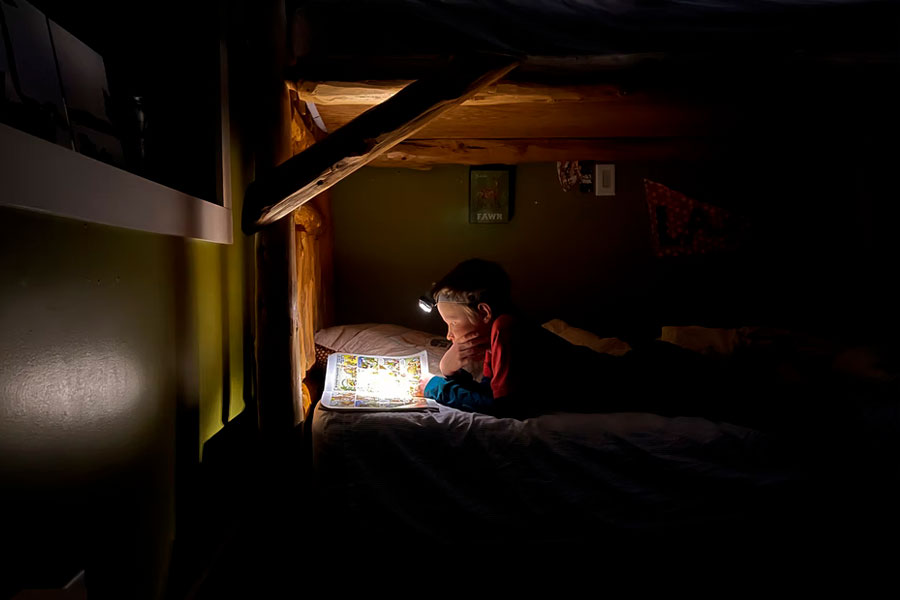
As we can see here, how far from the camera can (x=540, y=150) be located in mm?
3688

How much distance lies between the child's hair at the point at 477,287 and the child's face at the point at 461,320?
0.10 feet

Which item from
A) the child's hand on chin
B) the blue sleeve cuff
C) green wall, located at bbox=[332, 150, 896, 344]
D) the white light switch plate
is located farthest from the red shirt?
the white light switch plate

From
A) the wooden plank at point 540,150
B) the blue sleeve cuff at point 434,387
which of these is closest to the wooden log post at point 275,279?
the blue sleeve cuff at point 434,387

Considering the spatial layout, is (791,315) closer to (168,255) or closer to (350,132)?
(350,132)

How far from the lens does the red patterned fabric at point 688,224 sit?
404cm

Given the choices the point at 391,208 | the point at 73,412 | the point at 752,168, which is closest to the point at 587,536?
the point at 73,412

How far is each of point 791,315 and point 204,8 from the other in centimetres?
446

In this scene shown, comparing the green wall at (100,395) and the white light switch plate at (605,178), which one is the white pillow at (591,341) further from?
the green wall at (100,395)

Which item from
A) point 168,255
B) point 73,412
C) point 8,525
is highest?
point 168,255

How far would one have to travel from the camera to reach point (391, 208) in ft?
13.4

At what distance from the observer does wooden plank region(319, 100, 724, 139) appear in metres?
2.74

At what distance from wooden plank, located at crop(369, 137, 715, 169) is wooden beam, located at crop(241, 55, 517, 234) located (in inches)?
66.4

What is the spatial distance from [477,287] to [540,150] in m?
1.84

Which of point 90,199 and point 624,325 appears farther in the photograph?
point 624,325
